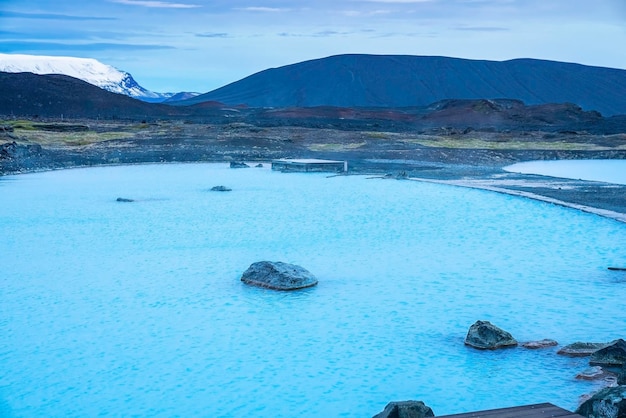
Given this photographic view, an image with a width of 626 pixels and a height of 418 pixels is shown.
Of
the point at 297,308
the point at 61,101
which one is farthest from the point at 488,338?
the point at 61,101

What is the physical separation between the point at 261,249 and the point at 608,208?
578 cm

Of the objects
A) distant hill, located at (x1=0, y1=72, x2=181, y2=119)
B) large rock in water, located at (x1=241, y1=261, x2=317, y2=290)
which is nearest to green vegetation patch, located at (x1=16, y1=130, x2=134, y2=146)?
large rock in water, located at (x1=241, y1=261, x2=317, y2=290)

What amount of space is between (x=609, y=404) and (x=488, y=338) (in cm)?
211

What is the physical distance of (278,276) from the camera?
7.39 m

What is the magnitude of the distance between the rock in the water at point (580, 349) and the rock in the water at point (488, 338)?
0.38 m

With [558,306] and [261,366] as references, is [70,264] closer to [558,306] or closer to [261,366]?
[261,366]

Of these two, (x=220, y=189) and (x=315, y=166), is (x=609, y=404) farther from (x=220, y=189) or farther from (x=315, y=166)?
(x=315, y=166)

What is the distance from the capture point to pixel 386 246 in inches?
392

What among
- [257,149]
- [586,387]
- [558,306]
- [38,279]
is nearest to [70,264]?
[38,279]

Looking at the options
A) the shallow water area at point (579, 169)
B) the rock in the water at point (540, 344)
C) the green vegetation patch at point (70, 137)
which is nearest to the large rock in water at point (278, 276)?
the rock in the water at point (540, 344)

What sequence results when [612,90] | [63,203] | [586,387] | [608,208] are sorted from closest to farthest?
[586,387] < [608,208] < [63,203] < [612,90]

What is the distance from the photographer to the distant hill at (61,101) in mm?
70375

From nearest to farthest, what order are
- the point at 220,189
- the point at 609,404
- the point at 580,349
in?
the point at 609,404 → the point at 580,349 → the point at 220,189

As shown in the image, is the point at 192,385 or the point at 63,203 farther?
the point at 63,203
